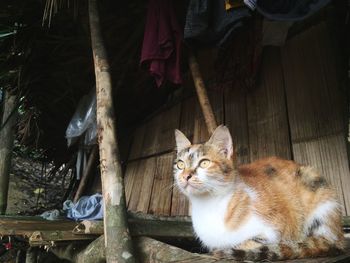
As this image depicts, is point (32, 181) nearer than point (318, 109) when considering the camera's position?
No

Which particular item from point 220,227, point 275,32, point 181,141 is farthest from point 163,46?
point 220,227

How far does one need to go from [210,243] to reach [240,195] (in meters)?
0.30

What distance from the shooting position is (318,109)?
2816 millimetres

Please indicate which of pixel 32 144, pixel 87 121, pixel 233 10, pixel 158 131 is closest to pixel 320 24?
pixel 233 10

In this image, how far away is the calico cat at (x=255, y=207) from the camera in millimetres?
1644

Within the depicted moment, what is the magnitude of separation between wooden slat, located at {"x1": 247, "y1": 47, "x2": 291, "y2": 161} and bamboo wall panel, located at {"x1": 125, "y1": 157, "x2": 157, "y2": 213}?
6.10ft

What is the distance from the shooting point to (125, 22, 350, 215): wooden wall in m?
2.64

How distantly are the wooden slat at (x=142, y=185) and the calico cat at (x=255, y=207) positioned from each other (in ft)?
9.30

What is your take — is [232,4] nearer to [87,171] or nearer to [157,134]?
[157,134]

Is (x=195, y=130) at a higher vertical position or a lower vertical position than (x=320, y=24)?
lower

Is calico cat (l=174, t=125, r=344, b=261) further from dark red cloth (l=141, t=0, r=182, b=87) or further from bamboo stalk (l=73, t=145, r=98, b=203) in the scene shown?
bamboo stalk (l=73, t=145, r=98, b=203)

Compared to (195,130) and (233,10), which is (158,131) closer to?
(195,130)

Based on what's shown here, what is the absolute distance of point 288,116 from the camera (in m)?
3.08

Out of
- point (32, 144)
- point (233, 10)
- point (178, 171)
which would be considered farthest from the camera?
point (32, 144)
